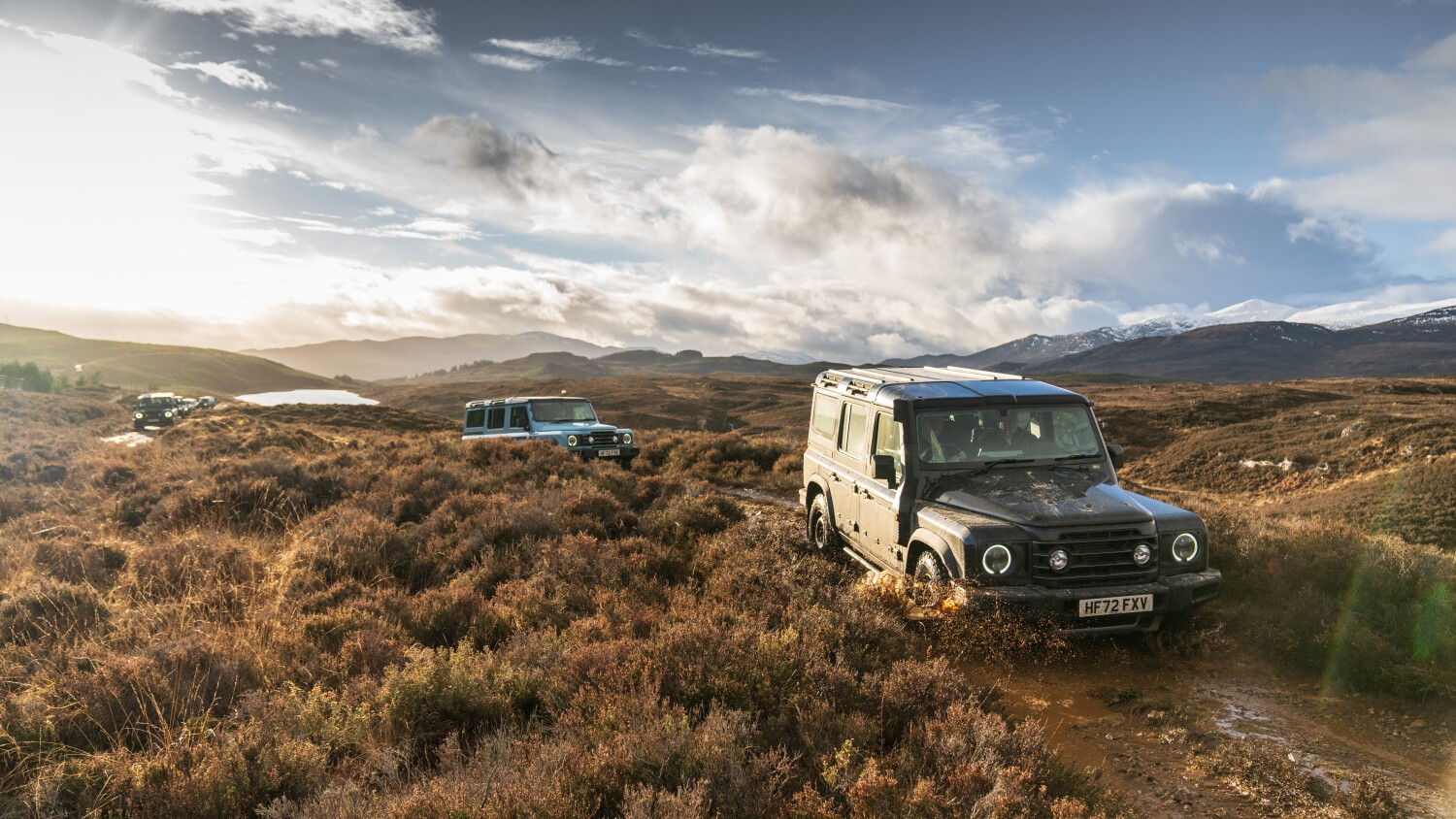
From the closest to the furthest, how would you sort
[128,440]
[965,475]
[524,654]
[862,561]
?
1. [524,654]
2. [965,475]
3. [862,561]
4. [128,440]

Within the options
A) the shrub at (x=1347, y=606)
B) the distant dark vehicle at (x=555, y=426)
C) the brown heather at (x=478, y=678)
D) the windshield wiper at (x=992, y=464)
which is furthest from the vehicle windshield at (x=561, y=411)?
the shrub at (x=1347, y=606)

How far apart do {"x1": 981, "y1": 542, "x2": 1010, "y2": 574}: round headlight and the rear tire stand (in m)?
3.09

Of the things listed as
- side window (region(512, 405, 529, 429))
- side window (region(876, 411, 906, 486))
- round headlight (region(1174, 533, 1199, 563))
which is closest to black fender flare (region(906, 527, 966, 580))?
side window (region(876, 411, 906, 486))

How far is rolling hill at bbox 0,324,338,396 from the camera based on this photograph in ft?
435

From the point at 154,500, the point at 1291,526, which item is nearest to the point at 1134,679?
the point at 1291,526

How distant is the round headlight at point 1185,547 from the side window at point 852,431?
118 inches

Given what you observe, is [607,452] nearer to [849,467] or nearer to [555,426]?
[555,426]

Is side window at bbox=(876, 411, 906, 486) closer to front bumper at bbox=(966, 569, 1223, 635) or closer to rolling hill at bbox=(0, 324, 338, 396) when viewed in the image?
front bumper at bbox=(966, 569, 1223, 635)

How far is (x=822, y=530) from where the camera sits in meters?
8.99

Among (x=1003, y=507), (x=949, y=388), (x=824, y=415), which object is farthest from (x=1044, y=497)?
(x=824, y=415)

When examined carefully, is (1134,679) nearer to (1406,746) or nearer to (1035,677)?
(1035,677)

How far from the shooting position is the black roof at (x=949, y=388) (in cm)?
685

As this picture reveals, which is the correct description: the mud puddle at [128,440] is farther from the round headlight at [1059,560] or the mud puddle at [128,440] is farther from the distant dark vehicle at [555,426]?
the round headlight at [1059,560]

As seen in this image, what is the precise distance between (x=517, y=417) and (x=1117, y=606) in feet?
48.3
